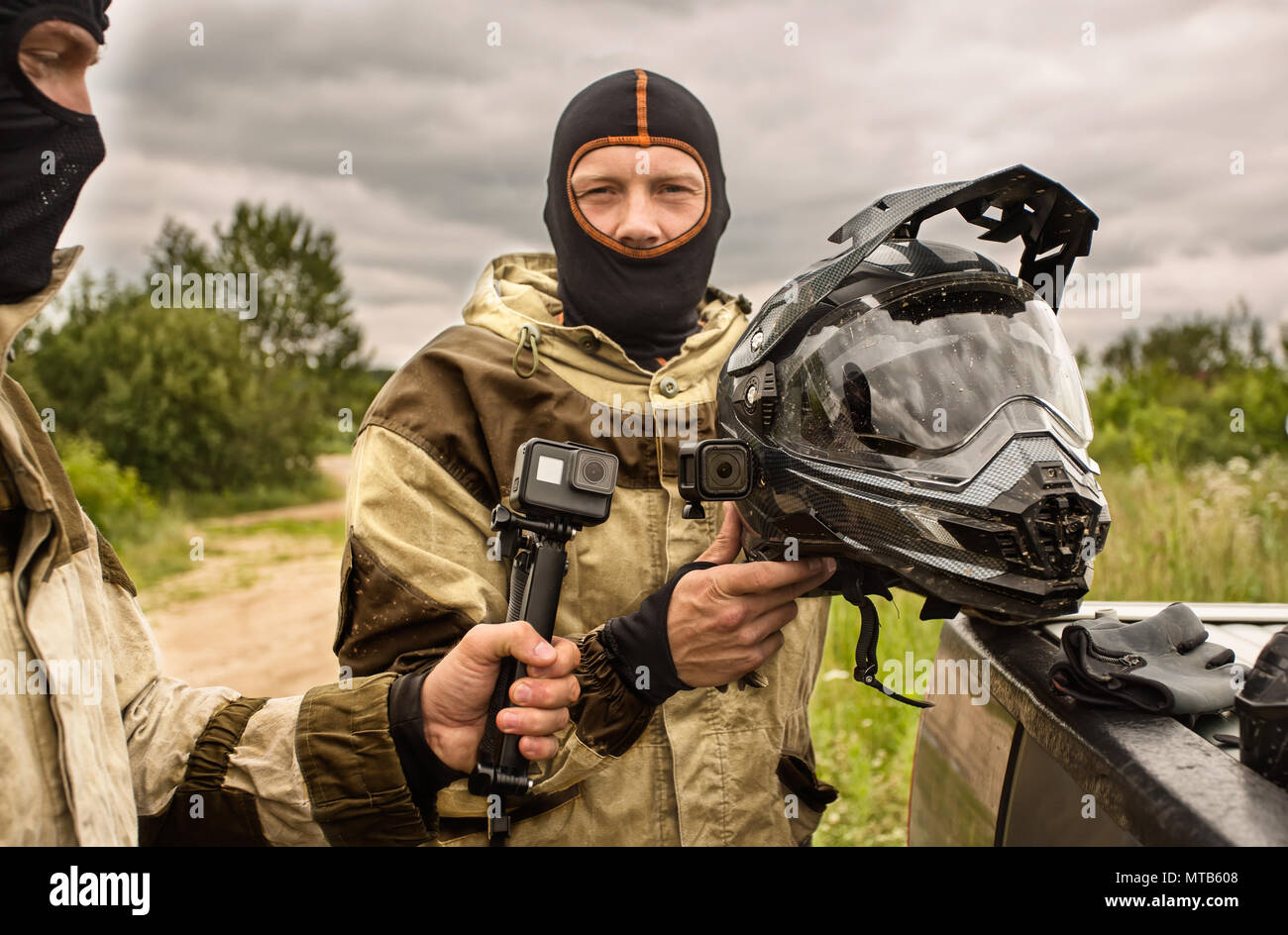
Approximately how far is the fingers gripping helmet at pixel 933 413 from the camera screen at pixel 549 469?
448 mm

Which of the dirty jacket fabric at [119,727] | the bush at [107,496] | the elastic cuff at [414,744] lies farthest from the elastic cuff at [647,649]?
→ the bush at [107,496]

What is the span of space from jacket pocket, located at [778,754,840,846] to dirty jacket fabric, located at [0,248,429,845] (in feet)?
3.33

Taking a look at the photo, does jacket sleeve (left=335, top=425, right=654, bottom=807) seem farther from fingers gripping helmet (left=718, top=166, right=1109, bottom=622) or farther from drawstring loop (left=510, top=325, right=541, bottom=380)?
fingers gripping helmet (left=718, top=166, right=1109, bottom=622)

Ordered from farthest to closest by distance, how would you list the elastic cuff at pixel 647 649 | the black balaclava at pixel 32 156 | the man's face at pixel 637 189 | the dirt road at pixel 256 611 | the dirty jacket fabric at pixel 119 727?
the dirt road at pixel 256 611
the man's face at pixel 637 189
the elastic cuff at pixel 647 649
the black balaclava at pixel 32 156
the dirty jacket fabric at pixel 119 727

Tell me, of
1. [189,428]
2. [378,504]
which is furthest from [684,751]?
[189,428]

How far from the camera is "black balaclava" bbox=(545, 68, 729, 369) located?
9.46 feet

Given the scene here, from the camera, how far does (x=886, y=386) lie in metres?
1.92

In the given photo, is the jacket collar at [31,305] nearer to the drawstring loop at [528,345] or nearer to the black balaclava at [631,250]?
the drawstring loop at [528,345]

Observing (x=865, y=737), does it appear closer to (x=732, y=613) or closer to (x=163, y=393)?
(x=732, y=613)

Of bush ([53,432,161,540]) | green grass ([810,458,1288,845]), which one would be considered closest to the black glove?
green grass ([810,458,1288,845])

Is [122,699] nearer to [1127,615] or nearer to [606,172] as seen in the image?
[606,172]

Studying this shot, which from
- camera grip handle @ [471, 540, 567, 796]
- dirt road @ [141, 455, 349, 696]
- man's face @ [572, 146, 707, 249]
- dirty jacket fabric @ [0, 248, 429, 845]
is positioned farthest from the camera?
dirt road @ [141, 455, 349, 696]

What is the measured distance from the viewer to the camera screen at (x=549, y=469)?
1.97m

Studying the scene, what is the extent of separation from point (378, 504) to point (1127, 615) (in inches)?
79.0
